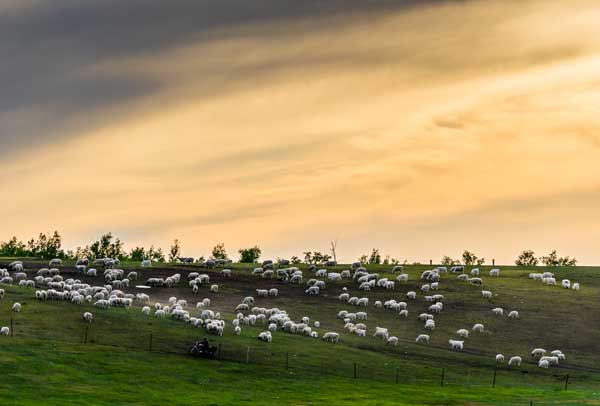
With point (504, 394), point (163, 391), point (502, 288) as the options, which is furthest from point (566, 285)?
point (163, 391)

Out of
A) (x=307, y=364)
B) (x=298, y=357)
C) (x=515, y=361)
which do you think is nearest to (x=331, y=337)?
(x=298, y=357)

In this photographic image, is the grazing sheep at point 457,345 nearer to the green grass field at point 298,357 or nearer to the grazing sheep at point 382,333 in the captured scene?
the green grass field at point 298,357

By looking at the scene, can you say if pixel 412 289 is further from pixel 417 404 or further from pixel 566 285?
pixel 417 404

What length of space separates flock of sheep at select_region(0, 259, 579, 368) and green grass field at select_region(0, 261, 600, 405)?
138 cm

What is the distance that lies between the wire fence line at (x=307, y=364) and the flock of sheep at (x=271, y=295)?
14.8ft

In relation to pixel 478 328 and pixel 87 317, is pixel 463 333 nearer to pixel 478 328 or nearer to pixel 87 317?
pixel 478 328

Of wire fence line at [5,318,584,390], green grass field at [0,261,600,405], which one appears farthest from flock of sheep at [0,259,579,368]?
wire fence line at [5,318,584,390]

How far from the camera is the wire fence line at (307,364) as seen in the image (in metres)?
95.1

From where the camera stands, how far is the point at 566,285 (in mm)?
152875

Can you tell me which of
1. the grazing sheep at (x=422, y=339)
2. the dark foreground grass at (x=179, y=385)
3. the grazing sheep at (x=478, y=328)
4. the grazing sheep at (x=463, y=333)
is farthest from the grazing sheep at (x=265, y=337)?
the grazing sheep at (x=478, y=328)

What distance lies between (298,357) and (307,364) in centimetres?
262

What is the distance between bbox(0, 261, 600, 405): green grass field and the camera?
8006 cm

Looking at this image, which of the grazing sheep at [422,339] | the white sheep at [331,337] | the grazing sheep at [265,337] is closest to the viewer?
the grazing sheep at [265,337]

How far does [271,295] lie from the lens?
138m
